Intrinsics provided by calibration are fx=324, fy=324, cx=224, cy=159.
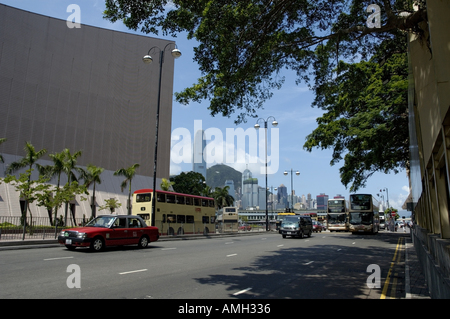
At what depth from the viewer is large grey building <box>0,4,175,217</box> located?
138 feet

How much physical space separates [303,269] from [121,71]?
5296 cm

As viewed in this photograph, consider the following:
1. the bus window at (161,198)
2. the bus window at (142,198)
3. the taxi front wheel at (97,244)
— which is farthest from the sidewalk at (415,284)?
the bus window at (142,198)

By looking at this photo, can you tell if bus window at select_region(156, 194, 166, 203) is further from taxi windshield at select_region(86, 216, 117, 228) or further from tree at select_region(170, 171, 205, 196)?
tree at select_region(170, 171, 205, 196)

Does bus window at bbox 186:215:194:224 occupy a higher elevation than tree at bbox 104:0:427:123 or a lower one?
lower

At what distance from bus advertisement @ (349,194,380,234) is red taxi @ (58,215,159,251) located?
23704 mm

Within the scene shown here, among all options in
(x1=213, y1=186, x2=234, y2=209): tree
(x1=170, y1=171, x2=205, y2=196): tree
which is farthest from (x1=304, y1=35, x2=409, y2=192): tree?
(x1=213, y1=186, x2=234, y2=209): tree

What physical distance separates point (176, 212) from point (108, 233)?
46.9ft

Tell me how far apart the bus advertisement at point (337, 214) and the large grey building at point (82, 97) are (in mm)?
29501

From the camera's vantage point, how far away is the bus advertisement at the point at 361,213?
33625 mm

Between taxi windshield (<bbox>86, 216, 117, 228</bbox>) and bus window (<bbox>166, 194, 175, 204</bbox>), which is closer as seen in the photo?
taxi windshield (<bbox>86, 216, 117, 228</bbox>)

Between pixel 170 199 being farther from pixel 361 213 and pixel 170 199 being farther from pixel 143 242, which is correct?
pixel 361 213

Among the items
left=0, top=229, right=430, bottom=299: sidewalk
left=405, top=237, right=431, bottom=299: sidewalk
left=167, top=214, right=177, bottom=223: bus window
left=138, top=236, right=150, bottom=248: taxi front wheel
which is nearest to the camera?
left=405, top=237, right=431, bottom=299: sidewalk

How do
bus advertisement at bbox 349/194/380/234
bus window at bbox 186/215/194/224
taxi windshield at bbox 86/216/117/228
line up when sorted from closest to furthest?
taxi windshield at bbox 86/216/117/228
bus window at bbox 186/215/194/224
bus advertisement at bbox 349/194/380/234
